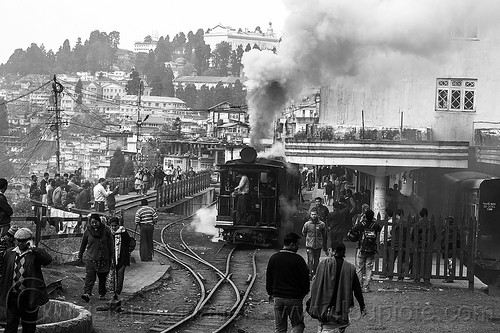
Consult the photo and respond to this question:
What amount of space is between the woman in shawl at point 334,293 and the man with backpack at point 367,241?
5334mm

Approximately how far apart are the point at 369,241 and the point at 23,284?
7148 millimetres

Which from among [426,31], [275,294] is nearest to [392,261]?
[275,294]

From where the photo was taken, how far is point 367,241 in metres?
15.1

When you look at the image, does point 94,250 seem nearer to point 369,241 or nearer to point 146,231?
point 369,241

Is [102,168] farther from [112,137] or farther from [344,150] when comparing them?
[344,150]

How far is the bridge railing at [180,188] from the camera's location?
116ft

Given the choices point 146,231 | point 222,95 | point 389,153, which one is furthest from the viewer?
point 222,95

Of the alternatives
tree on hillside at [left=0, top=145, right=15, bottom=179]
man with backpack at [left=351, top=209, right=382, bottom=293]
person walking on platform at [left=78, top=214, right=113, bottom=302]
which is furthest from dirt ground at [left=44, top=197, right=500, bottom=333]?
tree on hillside at [left=0, top=145, right=15, bottom=179]

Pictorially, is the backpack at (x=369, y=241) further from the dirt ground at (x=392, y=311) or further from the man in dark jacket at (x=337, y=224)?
the man in dark jacket at (x=337, y=224)

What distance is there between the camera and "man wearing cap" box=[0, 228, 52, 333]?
9758 millimetres

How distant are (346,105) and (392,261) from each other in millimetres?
12257

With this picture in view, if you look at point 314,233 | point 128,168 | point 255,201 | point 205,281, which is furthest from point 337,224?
point 128,168

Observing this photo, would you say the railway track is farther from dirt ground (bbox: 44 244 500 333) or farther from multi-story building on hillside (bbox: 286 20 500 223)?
multi-story building on hillside (bbox: 286 20 500 223)

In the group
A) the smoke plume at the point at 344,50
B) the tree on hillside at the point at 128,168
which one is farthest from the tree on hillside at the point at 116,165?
the smoke plume at the point at 344,50
